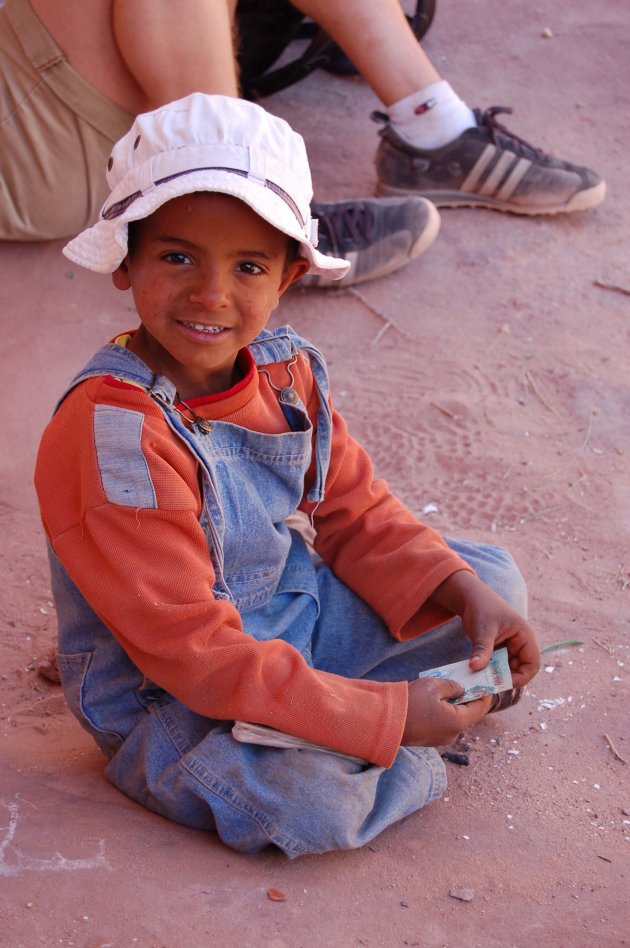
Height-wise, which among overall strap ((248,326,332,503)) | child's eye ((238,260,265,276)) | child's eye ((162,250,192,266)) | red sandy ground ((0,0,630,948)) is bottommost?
red sandy ground ((0,0,630,948))

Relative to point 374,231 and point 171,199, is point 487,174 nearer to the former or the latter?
point 374,231

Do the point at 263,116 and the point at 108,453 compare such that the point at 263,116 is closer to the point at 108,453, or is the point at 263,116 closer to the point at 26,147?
the point at 108,453

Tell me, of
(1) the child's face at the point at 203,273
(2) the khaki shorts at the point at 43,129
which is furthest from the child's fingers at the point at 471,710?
(2) the khaki shorts at the point at 43,129

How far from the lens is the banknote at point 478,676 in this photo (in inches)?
82.0

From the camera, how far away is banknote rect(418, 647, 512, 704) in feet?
6.83

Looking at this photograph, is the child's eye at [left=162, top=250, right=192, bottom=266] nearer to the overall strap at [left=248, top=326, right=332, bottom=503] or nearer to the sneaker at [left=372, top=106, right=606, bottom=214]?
the overall strap at [left=248, top=326, right=332, bottom=503]

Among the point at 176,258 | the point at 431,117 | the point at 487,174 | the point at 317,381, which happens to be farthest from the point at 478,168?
the point at 176,258

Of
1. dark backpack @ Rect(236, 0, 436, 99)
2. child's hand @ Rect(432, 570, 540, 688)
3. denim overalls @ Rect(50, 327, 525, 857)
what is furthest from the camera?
dark backpack @ Rect(236, 0, 436, 99)

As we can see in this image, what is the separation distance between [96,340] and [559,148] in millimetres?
2379

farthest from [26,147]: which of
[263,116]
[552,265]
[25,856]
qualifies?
[25,856]

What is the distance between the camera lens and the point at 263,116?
1854mm

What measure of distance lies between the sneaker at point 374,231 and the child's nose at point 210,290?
6.62ft

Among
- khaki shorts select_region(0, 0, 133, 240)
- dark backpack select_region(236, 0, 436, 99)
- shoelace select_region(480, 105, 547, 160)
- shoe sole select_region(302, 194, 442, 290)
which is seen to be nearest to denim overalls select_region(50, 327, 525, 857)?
khaki shorts select_region(0, 0, 133, 240)

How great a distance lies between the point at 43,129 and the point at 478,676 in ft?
7.15
